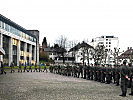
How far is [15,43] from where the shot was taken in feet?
214

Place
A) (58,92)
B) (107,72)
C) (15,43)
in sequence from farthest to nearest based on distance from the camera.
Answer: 1. (15,43)
2. (107,72)
3. (58,92)

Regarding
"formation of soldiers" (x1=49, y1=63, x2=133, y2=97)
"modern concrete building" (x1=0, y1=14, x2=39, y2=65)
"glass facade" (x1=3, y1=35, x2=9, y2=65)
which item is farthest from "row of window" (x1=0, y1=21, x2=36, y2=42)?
"formation of soldiers" (x1=49, y1=63, x2=133, y2=97)

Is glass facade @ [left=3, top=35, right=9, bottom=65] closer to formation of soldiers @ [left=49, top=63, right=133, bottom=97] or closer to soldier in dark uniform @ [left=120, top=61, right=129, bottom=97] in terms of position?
formation of soldiers @ [left=49, top=63, right=133, bottom=97]

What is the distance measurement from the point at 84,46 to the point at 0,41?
42.7m

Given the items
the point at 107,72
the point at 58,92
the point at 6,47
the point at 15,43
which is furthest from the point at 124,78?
the point at 15,43

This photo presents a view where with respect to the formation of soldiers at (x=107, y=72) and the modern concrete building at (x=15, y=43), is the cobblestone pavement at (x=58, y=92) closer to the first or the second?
the formation of soldiers at (x=107, y=72)

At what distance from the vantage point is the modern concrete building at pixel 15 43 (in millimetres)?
55456

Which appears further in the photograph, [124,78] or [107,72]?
[107,72]

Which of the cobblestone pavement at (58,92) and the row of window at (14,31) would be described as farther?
the row of window at (14,31)

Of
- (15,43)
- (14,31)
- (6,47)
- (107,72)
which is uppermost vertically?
(14,31)

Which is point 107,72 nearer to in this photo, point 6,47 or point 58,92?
point 58,92

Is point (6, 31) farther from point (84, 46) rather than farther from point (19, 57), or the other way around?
point (84, 46)

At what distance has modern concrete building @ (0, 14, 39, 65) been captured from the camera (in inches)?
2183

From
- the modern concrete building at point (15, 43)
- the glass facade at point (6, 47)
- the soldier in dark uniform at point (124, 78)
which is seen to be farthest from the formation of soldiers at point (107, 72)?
the glass facade at point (6, 47)
